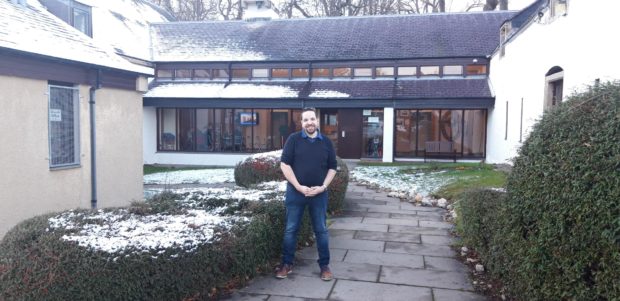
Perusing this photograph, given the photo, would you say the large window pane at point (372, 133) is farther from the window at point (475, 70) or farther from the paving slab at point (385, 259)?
the paving slab at point (385, 259)

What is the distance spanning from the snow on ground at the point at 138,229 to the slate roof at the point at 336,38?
17019 mm

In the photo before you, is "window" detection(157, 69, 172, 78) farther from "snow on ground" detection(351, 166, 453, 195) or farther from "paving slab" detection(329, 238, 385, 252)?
"paving slab" detection(329, 238, 385, 252)

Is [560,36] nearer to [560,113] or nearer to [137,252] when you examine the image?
[560,113]

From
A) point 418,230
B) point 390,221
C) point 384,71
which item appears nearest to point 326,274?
point 418,230

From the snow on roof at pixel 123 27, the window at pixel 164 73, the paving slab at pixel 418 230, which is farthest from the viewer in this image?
the window at pixel 164 73

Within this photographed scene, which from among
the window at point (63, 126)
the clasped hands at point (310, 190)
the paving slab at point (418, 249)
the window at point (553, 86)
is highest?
the window at point (553, 86)

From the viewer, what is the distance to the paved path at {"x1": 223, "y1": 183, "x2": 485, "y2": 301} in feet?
14.5

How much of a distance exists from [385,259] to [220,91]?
54.6 ft

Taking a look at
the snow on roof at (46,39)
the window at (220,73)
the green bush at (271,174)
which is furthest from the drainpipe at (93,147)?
the window at (220,73)

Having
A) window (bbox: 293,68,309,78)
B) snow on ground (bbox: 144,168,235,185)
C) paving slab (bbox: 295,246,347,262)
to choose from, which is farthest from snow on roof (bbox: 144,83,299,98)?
paving slab (bbox: 295,246,347,262)

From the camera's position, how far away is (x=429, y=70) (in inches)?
803

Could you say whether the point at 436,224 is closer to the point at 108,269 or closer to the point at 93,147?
the point at 108,269

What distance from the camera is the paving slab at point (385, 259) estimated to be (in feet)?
17.8

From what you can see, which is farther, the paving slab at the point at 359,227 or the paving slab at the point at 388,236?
the paving slab at the point at 359,227
